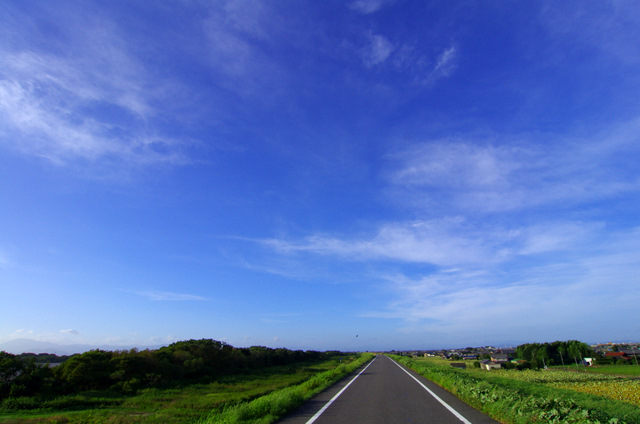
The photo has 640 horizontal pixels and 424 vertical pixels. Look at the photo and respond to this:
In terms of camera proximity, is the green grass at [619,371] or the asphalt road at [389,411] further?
the green grass at [619,371]

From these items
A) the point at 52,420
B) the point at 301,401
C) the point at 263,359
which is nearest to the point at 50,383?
the point at 52,420

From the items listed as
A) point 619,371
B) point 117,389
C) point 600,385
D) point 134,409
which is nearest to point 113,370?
point 117,389

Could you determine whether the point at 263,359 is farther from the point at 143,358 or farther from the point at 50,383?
the point at 50,383

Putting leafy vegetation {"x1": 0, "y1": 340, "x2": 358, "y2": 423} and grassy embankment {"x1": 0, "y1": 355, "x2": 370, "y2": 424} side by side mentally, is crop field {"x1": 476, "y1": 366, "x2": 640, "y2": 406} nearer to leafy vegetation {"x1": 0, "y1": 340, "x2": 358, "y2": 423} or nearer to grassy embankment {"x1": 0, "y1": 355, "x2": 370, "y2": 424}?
grassy embankment {"x1": 0, "y1": 355, "x2": 370, "y2": 424}

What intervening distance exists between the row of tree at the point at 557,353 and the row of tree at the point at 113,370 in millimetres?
92483

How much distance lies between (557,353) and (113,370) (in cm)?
12337

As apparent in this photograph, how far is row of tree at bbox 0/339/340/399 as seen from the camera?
2403 cm

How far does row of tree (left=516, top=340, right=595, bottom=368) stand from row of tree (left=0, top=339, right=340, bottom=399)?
92.5 m

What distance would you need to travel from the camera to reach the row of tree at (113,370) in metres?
24.0

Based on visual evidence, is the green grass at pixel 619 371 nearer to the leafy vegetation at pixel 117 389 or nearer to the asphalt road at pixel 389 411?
the asphalt road at pixel 389 411

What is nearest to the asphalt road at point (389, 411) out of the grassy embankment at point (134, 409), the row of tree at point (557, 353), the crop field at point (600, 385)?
the grassy embankment at point (134, 409)

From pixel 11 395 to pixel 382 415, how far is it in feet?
82.2

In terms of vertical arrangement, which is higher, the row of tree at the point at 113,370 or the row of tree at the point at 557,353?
the row of tree at the point at 113,370

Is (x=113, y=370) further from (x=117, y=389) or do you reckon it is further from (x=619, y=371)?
(x=619, y=371)
